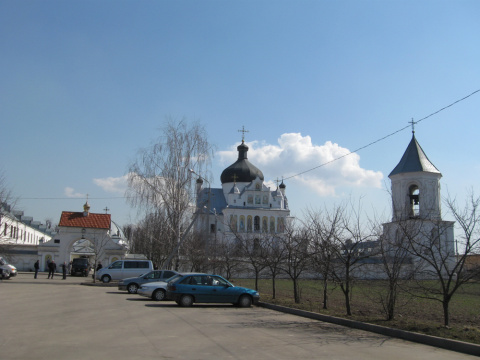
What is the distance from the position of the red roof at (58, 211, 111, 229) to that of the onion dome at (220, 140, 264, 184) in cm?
2914

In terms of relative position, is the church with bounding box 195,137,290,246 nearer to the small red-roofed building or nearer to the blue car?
the small red-roofed building

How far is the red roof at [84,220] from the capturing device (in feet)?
173

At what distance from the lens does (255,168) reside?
265 feet

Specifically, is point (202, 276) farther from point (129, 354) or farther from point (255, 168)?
point (255, 168)

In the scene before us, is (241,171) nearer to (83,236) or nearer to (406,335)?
(83,236)

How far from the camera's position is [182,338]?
1110 cm

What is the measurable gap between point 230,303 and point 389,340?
10.1 meters

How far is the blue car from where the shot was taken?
780 inches

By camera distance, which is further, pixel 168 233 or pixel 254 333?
pixel 168 233

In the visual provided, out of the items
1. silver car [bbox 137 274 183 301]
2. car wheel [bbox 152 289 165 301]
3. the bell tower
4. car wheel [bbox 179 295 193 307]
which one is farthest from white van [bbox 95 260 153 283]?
Result: the bell tower

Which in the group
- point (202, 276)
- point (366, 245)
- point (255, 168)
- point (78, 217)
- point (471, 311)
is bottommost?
point (471, 311)

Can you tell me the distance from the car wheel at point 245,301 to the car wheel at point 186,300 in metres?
2.07

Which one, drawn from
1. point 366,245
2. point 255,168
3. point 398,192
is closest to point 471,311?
point 366,245

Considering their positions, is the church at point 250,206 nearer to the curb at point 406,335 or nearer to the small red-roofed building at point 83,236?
the small red-roofed building at point 83,236
